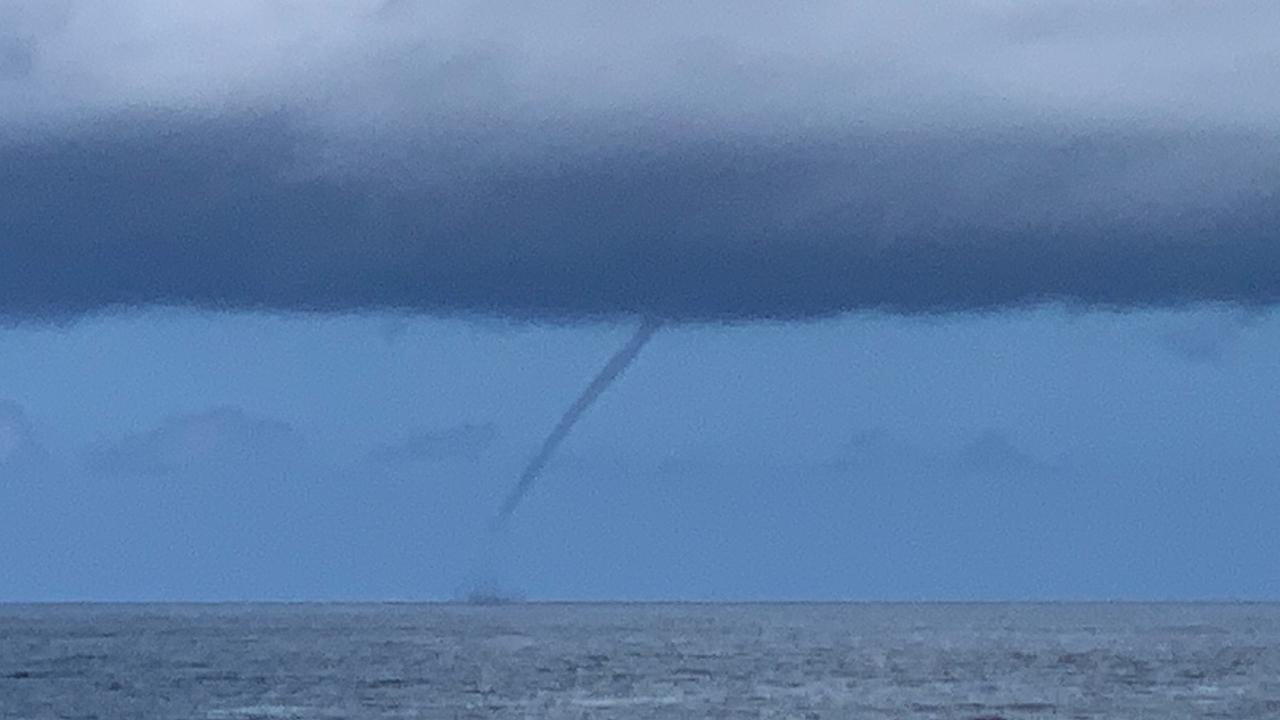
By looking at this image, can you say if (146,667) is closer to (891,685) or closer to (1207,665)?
(891,685)

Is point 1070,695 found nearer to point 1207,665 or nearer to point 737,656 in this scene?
point 1207,665

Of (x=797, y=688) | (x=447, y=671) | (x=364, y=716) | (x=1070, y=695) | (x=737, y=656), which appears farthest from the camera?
(x=737, y=656)

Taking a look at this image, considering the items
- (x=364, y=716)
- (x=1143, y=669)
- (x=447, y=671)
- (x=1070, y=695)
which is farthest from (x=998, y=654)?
(x=364, y=716)

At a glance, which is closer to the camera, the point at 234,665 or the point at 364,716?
the point at 364,716

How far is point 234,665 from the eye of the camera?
170 m

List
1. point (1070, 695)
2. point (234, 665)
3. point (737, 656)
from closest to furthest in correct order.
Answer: point (1070, 695), point (234, 665), point (737, 656)

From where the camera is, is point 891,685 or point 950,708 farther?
point 891,685

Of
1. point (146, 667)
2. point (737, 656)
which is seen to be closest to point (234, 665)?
point (146, 667)

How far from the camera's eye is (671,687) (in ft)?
450

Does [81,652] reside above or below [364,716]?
above

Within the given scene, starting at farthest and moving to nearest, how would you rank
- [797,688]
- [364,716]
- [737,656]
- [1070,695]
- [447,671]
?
[737,656]
[447,671]
[797,688]
[1070,695]
[364,716]

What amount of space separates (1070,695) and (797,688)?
50.9 ft

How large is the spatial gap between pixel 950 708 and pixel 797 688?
63.8 feet

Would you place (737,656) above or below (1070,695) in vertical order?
above
